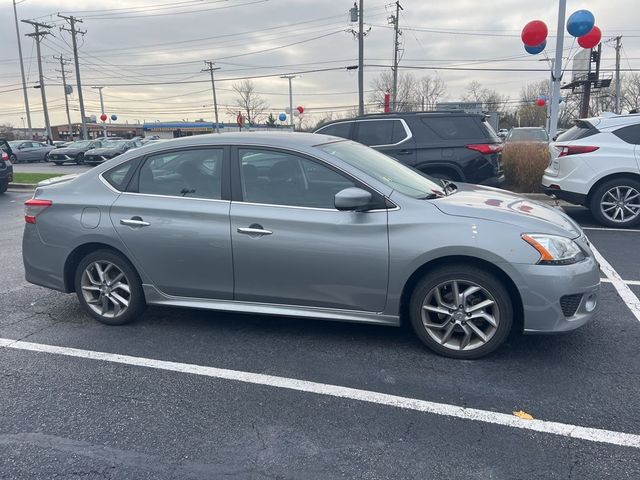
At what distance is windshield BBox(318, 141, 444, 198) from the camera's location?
13.1 ft

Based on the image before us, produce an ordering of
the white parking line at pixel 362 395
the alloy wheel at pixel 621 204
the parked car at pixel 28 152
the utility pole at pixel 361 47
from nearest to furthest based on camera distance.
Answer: the white parking line at pixel 362 395 < the alloy wheel at pixel 621 204 < the utility pole at pixel 361 47 < the parked car at pixel 28 152

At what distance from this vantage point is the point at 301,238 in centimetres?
382

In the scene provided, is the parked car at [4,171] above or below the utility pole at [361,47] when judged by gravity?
below

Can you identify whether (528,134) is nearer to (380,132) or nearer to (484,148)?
(484,148)

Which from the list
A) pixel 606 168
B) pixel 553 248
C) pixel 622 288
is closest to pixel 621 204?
pixel 606 168

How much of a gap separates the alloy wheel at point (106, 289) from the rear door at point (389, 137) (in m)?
5.48

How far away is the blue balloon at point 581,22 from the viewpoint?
12.6 metres

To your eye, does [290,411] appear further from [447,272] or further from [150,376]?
[447,272]

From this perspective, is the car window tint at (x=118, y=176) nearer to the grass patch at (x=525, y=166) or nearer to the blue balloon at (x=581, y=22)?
the grass patch at (x=525, y=166)

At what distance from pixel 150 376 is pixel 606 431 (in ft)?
9.42

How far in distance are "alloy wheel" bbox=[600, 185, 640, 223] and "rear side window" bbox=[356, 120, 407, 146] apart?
10.9 ft

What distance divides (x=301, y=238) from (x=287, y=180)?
0.51 m

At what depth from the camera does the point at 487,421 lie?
9.69ft

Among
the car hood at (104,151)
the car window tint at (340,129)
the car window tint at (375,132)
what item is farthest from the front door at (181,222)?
the car hood at (104,151)
